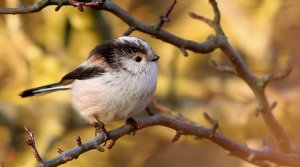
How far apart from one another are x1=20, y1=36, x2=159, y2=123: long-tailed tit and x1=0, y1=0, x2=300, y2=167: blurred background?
5.00 feet

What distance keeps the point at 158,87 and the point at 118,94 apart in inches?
82.9

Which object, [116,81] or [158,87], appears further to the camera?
[158,87]

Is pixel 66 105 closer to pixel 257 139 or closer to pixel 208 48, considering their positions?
pixel 257 139

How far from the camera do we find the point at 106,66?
3395mm

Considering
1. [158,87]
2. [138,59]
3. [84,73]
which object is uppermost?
[138,59]

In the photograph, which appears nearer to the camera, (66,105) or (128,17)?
(128,17)

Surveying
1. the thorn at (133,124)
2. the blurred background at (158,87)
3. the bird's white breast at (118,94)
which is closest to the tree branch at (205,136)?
the thorn at (133,124)

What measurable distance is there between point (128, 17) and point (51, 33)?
2.34 m

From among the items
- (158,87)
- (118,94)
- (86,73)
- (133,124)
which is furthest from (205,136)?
(158,87)

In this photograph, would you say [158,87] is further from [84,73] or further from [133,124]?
[133,124]

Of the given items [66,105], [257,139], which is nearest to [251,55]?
[257,139]

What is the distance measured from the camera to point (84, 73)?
3.53 m

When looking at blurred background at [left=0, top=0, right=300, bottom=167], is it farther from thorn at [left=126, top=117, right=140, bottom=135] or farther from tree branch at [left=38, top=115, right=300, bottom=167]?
thorn at [left=126, top=117, right=140, bottom=135]

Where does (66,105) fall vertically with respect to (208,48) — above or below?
below
